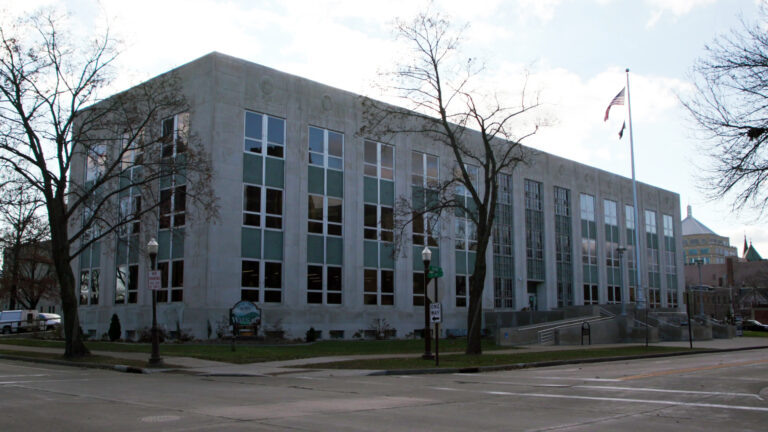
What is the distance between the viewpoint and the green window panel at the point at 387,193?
40.3 meters

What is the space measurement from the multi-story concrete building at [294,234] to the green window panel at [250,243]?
5 cm

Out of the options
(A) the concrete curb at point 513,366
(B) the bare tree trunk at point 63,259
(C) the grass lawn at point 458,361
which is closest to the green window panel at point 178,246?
(B) the bare tree trunk at point 63,259

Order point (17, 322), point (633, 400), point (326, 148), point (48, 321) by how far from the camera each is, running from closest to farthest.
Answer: point (633, 400) → point (326, 148) → point (17, 322) → point (48, 321)

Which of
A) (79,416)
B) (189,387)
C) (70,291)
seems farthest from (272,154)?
(79,416)

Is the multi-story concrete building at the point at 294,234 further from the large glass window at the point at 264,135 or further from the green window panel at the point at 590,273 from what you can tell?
the green window panel at the point at 590,273

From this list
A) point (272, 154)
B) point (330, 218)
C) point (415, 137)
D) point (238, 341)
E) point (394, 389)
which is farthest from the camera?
point (415, 137)

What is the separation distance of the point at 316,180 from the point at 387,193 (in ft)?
18.2

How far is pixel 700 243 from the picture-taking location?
562 feet

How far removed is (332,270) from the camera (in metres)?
37.0

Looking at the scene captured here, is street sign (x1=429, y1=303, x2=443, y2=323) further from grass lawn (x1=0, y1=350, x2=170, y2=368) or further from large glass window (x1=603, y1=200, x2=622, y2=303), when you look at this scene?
large glass window (x1=603, y1=200, x2=622, y2=303)

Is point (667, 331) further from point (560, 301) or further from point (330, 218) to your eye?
point (330, 218)

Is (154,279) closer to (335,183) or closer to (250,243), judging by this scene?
(250,243)

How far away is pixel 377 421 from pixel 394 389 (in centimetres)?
491

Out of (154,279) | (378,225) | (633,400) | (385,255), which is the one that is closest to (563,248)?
(385,255)
